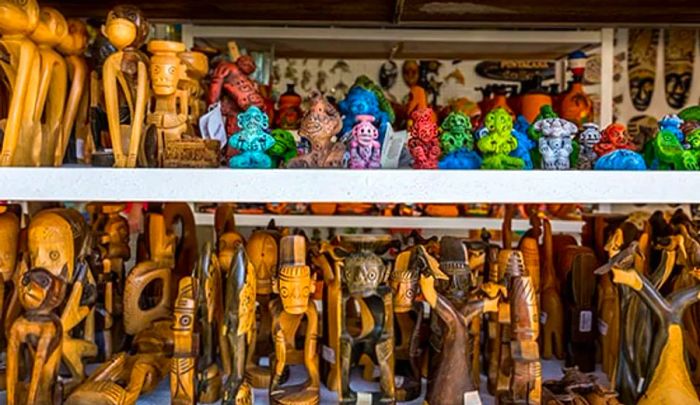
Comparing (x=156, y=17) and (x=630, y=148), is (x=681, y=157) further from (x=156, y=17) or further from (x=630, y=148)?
(x=156, y=17)

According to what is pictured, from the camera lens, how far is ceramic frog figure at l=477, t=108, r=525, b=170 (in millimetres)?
1006

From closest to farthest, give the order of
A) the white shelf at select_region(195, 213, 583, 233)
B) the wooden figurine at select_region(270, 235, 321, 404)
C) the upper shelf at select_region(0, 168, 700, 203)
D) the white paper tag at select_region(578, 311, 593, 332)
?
the upper shelf at select_region(0, 168, 700, 203) → the wooden figurine at select_region(270, 235, 321, 404) → the white paper tag at select_region(578, 311, 593, 332) → the white shelf at select_region(195, 213, 583, 233)

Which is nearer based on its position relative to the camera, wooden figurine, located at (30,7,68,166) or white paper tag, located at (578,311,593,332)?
wooden figurine, located at (30,7,68,166)

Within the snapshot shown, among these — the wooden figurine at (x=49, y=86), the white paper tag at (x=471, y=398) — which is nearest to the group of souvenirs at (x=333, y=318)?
the white paper tag at (x=471, y=398)

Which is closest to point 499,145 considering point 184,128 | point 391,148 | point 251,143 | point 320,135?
point 391,148

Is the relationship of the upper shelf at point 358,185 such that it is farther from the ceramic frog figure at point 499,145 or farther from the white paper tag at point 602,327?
the white paper tag at point 602,327

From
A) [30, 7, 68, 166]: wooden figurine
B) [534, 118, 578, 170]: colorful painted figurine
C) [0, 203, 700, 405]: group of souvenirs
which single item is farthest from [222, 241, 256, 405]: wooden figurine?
[534, 118, 578, 170]: colorful painted figurine

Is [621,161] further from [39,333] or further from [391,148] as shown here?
[39,333]

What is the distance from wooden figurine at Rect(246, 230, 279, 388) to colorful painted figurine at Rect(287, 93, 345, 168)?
7.6 inches

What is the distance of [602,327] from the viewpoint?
3.89 ft

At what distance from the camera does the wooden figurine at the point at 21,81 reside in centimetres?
93

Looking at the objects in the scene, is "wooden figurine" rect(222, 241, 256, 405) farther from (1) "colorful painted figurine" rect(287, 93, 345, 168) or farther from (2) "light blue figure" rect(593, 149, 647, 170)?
(2) "light blue figure" rect(593, 149, 647, 170)

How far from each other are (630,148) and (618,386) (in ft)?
1.24

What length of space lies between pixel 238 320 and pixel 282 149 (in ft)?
0.92
